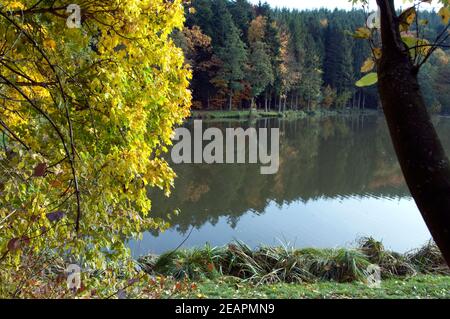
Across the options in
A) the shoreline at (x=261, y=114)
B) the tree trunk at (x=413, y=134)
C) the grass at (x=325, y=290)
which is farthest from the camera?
the shoreline at (x=261, y=114)

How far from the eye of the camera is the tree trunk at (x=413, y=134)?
1.10m

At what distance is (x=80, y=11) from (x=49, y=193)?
1.64m

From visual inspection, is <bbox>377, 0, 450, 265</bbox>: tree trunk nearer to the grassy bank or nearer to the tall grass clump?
the tall grass clump

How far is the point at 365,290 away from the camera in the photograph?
19.1 ft

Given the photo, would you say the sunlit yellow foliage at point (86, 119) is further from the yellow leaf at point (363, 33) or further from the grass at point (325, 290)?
the grass at point (325, 290)

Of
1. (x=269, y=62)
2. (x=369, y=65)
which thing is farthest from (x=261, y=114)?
(x=369, y=65)

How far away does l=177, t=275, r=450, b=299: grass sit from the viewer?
551 centimetres

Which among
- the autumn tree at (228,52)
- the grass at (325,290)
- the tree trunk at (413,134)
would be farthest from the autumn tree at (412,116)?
the autumn tree at (228,52)

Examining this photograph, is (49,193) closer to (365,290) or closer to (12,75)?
(12,75)

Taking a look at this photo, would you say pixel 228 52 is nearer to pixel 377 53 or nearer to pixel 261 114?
pixel 261 114

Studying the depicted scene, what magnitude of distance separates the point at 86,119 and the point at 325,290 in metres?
4.07

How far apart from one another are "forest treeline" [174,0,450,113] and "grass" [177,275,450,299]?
30471 mm

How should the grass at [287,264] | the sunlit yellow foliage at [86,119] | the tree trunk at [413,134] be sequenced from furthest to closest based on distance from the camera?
the grass at [287,264] → the sunlit yellow foliage at [86,119] → the tree trunk at [413,134]

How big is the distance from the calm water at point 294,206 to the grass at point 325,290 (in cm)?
312
